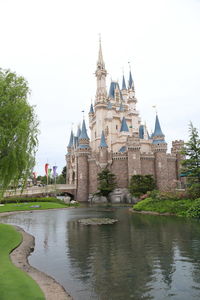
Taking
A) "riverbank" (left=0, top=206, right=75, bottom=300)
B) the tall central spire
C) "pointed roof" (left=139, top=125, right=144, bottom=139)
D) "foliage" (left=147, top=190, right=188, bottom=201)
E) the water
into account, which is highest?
the tall central spire

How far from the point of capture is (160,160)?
59.3 metres

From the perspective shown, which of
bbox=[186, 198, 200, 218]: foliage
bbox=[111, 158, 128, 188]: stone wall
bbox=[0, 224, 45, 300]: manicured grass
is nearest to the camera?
bbox=[0, 224, 45, 300]: manicured grass

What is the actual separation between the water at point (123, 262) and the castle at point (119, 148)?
40.2 meters

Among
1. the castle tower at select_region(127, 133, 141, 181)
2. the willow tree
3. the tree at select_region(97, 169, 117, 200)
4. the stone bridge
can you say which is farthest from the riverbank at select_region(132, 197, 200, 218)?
the stone bridge

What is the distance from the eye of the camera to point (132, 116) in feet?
226

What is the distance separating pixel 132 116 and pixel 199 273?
62115 mm

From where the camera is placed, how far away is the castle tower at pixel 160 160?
2295 inches

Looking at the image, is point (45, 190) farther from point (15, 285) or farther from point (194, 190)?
point (15, 285)

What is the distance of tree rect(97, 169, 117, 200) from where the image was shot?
54.8 metres

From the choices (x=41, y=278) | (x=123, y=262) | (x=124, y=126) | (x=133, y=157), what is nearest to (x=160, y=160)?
(x=133, y=157)

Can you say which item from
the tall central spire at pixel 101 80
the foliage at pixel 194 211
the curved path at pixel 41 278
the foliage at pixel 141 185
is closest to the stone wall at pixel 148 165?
the foliage at pixel 141 185

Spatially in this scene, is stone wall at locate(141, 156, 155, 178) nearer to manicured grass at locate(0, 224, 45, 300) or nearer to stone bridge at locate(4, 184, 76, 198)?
stone bridge at locate(4, 184, 76, 198)

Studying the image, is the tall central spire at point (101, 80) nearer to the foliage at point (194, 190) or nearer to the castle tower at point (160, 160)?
the castle tower at point (160, 160)

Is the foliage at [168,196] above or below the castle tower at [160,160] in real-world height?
below
